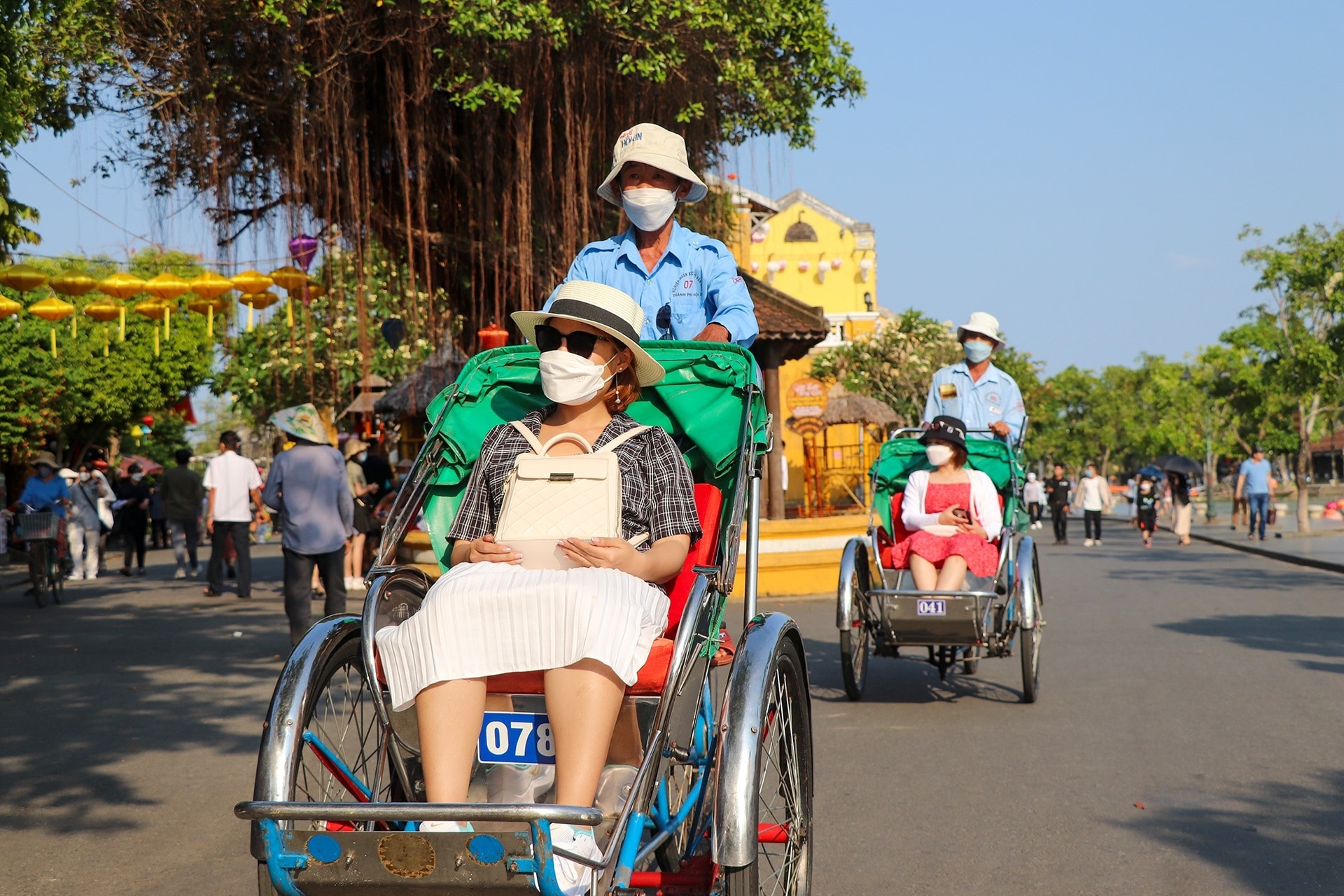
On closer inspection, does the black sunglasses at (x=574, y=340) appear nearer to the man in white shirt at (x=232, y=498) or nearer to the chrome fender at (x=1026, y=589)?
the chrome fender at (x=1026, y=589)

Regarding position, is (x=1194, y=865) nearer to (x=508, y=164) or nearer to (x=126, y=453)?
(x=508, y=164)

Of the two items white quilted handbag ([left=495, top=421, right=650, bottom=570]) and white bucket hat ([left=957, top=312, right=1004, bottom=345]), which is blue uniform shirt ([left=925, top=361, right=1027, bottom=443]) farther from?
white quilted handbag ([left=495, top=421, right=650, bottom=570])

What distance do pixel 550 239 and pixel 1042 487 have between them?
109ft

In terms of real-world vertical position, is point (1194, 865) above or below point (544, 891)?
below

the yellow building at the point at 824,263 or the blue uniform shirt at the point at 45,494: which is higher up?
the yellow building at the point at 824,263

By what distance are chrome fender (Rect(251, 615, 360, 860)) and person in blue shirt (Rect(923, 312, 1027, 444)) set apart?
20.3 ft

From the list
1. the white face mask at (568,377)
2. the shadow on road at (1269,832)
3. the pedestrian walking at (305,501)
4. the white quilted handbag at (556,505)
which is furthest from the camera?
the pedestrian walking at (305,501)

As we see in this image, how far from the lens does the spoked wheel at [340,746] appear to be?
343 cm

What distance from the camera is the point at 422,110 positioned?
14.4 metres

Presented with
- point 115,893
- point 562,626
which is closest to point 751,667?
point 562,626

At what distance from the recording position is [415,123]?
47.2 feet

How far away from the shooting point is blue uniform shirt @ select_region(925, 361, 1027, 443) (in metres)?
9.22

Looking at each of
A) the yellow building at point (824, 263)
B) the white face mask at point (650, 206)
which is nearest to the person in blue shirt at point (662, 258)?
the white face mask at point (650, 206)

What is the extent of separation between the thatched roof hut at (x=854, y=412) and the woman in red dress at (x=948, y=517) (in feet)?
85.3
